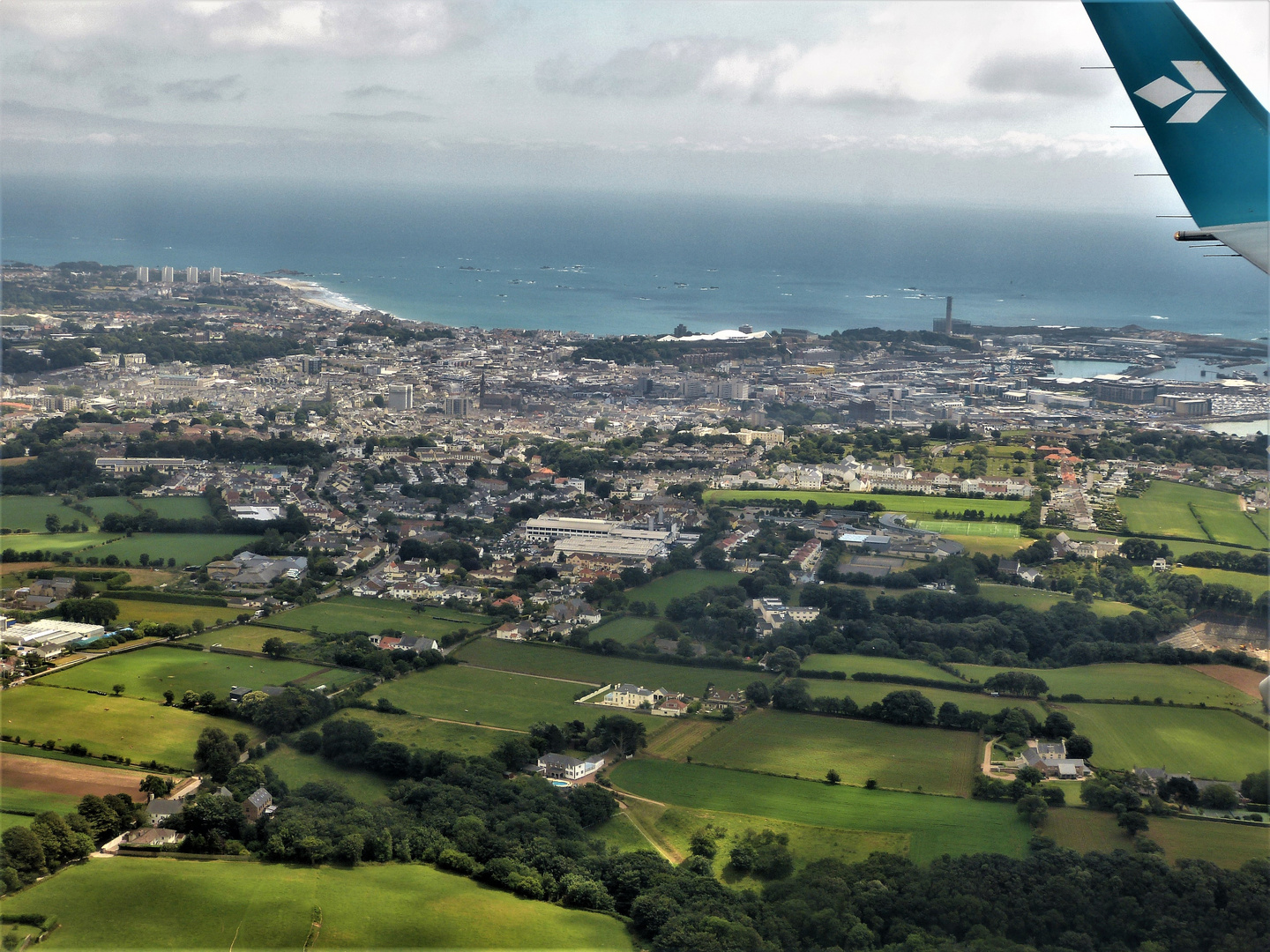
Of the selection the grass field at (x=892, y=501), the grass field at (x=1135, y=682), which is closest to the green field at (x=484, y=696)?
the grass field at (x=1135, y=682)

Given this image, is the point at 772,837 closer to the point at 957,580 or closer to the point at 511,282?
the point at 957,580

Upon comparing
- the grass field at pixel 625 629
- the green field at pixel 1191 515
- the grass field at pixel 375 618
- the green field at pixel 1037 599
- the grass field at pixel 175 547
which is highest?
the green field at pixel 1191 515

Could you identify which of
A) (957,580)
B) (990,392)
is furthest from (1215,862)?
(990,392)

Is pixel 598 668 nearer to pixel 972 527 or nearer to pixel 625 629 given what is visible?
pixel 625 629

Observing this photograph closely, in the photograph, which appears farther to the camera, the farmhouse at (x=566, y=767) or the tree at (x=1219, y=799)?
the farmhouse at (x=566, y=767)

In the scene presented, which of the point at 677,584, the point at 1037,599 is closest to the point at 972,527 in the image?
the point at 1037,599

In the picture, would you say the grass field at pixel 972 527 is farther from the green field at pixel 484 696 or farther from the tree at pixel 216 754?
the tree at pixel 216 754

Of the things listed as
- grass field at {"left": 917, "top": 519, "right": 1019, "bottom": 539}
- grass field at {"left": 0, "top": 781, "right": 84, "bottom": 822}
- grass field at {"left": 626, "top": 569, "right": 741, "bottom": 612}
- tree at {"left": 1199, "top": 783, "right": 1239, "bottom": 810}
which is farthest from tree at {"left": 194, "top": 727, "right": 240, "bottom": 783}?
grass field at {"left": 917, "top": 519, "right": 1019, "bottom": 539}
